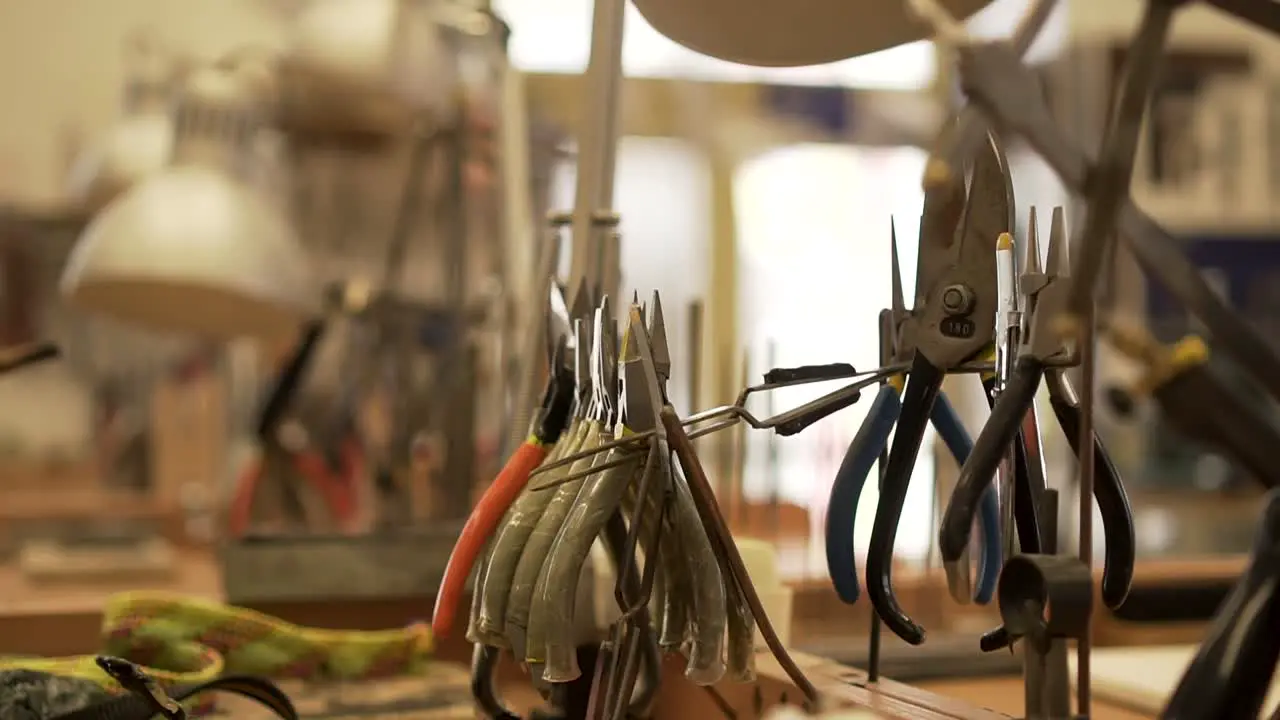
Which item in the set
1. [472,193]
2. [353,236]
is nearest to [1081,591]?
[472,193]

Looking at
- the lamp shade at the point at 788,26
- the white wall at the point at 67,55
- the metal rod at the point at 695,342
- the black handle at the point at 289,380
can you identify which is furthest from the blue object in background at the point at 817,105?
the lamp shade at the point at 788,26

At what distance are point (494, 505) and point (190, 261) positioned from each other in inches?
30.8

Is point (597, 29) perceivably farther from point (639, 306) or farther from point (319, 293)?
point (319, 293)

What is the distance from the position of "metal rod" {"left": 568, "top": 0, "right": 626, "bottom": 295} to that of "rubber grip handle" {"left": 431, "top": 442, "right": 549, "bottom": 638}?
0.51ft

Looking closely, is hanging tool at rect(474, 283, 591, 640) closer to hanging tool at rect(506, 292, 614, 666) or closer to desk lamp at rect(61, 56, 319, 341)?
hanging tool at rect(506, 292, 614, 666)

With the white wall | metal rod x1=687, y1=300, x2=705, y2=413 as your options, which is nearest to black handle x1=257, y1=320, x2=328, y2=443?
metal rod x1=687, y1=300, x2=705, y2=413

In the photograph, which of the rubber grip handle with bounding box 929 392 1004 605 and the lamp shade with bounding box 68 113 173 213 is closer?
the rubber grip handle with bounding box 929 392 1004 605

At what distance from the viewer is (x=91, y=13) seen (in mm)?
3090

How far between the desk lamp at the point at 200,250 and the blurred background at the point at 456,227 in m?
0.05

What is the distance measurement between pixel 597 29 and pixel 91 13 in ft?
9.24

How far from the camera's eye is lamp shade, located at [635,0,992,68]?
1.69 ft

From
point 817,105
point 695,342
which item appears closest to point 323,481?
point 695,342

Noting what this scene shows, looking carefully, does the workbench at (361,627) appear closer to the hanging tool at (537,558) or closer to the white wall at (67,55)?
the hanging tool at (537,558)

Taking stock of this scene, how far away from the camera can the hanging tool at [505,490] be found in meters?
0.52
